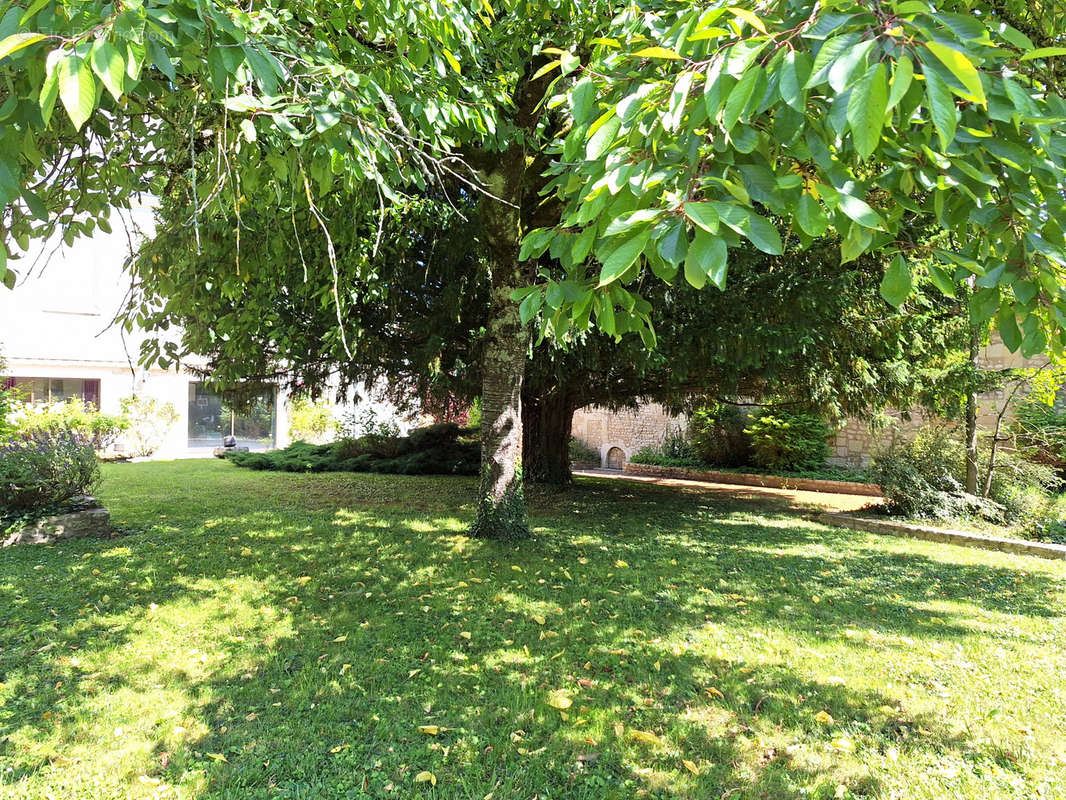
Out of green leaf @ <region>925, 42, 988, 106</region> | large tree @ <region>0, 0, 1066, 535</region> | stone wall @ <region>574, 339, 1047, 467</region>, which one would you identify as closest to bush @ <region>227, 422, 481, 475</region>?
stone wall @ <region>574, 339, 1047, 467</region>

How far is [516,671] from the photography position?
346 cm

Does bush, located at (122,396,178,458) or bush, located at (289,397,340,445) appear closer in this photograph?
bush, located at (122,396,178,458)

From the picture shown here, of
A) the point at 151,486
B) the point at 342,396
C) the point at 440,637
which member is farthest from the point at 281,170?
the point at 151,486

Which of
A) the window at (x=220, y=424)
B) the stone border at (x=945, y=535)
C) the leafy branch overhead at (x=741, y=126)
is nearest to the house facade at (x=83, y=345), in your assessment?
the window at (x=220, y=424)

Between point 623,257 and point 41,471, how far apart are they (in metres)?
8.03

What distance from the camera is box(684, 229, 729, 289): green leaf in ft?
4.30

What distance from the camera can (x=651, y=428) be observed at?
19.6 metres

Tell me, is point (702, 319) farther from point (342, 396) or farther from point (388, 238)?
point (342, 396)

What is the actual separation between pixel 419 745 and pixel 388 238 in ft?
19.6

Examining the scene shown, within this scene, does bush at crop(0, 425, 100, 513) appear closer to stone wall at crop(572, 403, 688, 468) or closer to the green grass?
the green grass

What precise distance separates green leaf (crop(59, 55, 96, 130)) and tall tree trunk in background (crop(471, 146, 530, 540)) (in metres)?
5.43

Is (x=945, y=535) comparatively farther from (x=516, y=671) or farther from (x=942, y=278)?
(x=942, y=278)

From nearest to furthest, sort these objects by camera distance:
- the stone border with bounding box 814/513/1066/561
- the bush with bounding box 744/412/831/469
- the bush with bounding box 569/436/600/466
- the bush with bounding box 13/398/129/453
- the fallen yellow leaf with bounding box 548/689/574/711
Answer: the fallen yellow leaf with bounding box 548/689/574/711 → the stone border with bounding box 814/513/1066/561 → the bush with bounding box 13/398/129/453 → the bush with bounding box 744/412/831/469 → the bush with bounding box 569/436/600/466

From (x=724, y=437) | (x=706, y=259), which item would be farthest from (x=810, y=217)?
(x=724, y=437)
